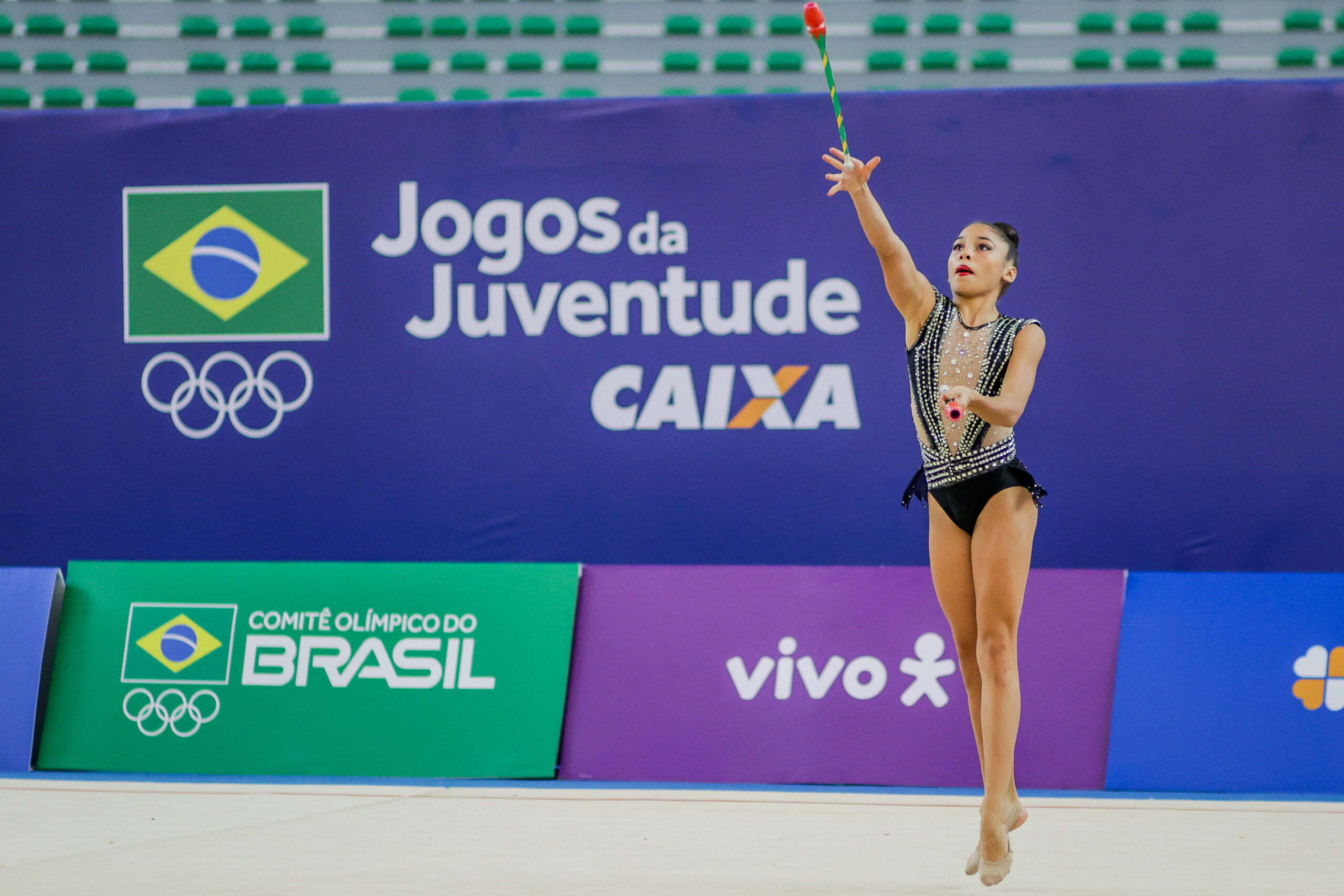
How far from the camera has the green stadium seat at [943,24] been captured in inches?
265

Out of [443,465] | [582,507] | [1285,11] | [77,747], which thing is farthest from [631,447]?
[1285,11]

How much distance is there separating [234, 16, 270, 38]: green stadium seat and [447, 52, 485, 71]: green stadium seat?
1004 millimetres

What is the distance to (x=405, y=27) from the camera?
6906mm

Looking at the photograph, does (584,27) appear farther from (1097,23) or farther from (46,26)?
(46,26)

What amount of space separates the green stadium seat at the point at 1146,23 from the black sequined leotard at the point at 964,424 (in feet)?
14.3

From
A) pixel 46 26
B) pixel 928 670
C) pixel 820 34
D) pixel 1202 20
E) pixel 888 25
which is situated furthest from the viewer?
pixel 46 26

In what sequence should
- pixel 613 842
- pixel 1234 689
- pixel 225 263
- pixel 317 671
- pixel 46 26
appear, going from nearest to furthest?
pixel 613 842 → pixel 1234 689 → pixel 317 671 → pixel 225 263 → pixel 46 26

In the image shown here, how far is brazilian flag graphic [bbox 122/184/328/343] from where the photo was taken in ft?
18.3

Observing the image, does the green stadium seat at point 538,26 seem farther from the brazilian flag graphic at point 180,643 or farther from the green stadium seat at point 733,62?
the brazilian flag graphic at point 180,643

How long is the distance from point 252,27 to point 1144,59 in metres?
4.46

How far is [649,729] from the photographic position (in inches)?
183

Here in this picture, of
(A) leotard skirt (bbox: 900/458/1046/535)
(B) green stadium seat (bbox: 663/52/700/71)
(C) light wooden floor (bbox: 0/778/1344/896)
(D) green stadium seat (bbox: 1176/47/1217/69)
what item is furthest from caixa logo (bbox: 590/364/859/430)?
(D) green stadium seat (bbox: 1176/47/1217/69)

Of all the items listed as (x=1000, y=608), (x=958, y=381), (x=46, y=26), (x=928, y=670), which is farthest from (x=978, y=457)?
(x=46, y=26)

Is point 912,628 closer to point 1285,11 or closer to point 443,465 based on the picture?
point 443,465
